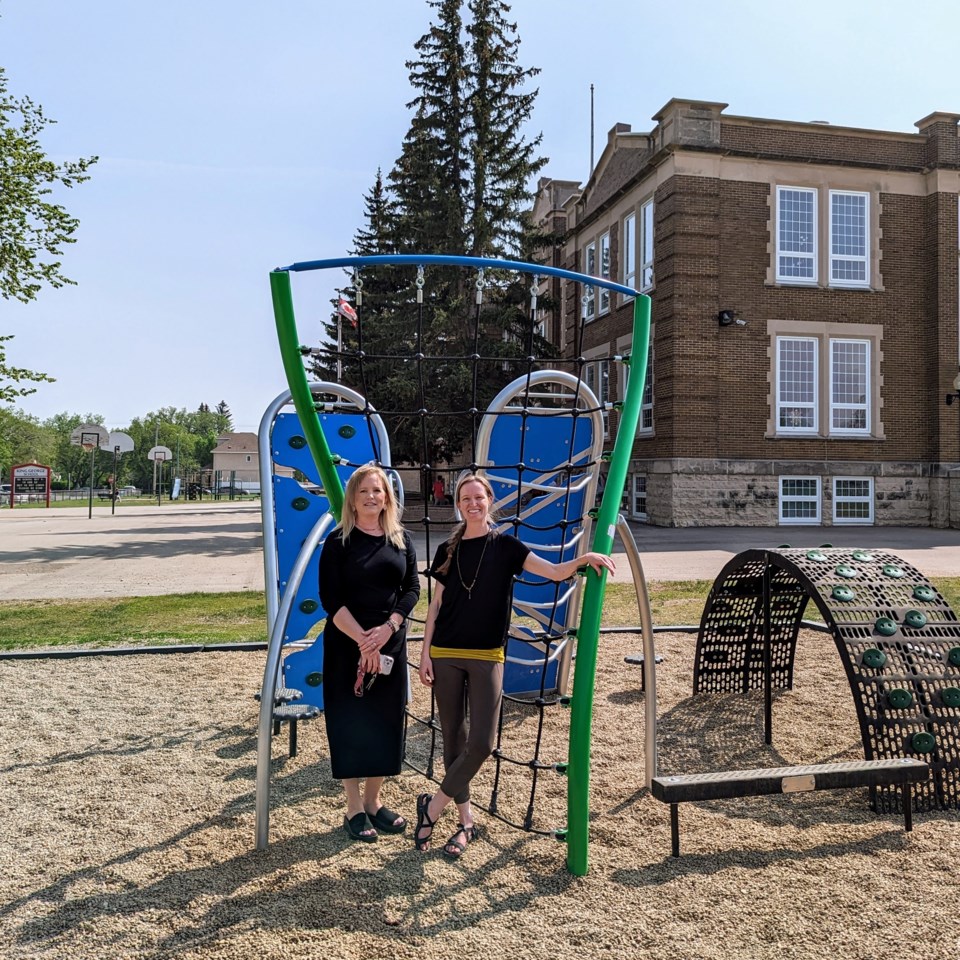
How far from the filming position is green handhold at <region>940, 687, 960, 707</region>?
411 cm

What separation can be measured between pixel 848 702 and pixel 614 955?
147 inches

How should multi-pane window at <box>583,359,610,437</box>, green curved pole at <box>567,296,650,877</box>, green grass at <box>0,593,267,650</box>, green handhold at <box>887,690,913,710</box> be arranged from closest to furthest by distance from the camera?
green curved pole at <box>567,296,650,877</box>
green handhold at <box>887,690,913,710</box>
green grass at <box>0,593,267,650</box>
multi-pane window at <box>583,359,610,437</box>

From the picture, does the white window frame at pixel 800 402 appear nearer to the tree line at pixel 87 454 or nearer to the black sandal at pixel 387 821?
the black sandal at pixel 387 821

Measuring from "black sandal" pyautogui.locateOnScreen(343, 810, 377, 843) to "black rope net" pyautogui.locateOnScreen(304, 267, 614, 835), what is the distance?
1.13ft

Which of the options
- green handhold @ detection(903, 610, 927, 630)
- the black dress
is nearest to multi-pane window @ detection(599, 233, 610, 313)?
green handhold @ detection(903, 610, 927, 630)

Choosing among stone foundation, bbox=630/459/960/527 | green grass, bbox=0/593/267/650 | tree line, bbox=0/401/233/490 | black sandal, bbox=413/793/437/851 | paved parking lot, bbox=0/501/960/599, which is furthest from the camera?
tree line, bbox=0/401/233/490

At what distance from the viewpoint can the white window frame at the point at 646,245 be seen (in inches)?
894

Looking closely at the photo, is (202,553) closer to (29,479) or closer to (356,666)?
(356,666)

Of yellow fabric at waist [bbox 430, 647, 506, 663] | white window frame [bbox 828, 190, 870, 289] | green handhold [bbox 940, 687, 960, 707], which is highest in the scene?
white window frame [bbox 828, 190, 870, 289]

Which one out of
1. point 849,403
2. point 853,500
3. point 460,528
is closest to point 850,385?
point 849,403

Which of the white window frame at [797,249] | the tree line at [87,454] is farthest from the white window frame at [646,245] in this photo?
the tree line at [87,454]

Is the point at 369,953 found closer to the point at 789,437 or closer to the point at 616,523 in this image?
the point at 616,523

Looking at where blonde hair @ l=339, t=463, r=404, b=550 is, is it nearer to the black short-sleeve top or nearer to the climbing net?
the climbing net

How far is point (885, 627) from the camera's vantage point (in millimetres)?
4223
